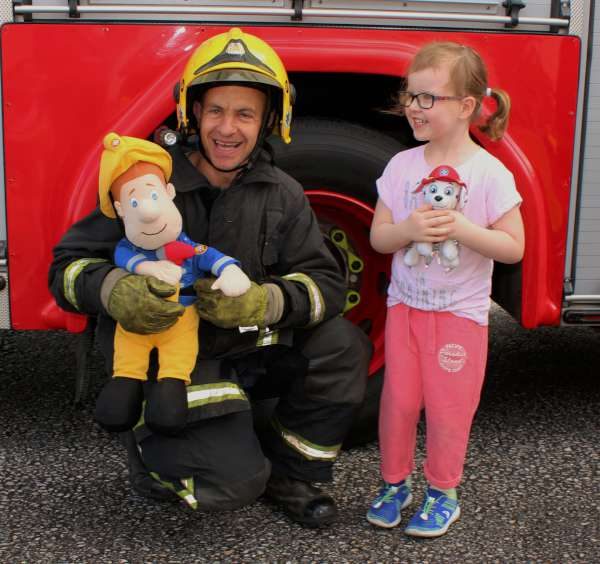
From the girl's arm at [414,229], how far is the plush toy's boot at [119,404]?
2.57 feet

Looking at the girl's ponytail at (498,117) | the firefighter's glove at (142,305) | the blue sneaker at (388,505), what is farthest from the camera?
the blue sneaker at (388,505)

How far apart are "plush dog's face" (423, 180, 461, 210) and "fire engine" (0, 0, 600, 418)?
52 centimetres

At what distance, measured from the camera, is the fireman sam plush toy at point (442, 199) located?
8.12ft

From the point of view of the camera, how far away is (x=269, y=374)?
2.82 meters

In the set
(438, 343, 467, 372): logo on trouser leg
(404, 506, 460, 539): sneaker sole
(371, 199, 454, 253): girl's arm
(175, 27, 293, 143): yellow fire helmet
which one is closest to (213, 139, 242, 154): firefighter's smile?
(175, 27, 293, 143): yellow fire helmet

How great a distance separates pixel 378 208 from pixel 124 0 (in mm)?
987

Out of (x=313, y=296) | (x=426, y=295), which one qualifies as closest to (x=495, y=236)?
(x=426, y=295)

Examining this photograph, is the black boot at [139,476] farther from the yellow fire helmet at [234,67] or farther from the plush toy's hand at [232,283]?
the yellow fire helmet at [234,67]

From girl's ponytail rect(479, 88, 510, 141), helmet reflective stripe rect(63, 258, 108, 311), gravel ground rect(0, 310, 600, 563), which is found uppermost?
girl's ponytail rect(479, 88, 510, 141)

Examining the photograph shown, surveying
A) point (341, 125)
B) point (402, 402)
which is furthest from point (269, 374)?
point (341, 125)

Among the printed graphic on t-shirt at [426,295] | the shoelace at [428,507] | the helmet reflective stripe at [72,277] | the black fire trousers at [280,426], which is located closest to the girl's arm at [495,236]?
the printed graphic on t-shirt at [426,295]

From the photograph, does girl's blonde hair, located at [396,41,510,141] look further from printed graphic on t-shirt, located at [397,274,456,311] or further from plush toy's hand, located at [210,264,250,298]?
plush toy's hand, located at [210,264,250,298]

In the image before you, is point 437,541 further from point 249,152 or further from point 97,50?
point 97,50

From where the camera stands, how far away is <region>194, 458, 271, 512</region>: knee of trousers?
8.41 feet
